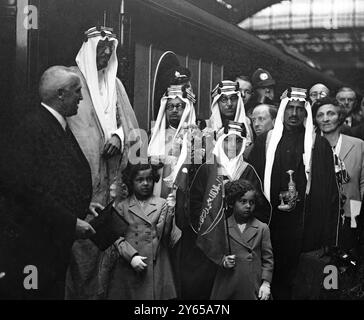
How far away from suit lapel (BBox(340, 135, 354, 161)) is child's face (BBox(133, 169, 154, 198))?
1.35 meters

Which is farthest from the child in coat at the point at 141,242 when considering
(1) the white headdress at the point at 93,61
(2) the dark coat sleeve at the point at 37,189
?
(1) the white headdress at the point at 93,61

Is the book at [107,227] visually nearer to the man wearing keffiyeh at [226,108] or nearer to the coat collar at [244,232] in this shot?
the coat collar at [244,232]

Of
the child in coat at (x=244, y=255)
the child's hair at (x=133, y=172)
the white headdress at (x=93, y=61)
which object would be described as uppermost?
the white headdress at (x=93, y=61)

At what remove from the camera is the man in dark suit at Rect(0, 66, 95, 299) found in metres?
5.00

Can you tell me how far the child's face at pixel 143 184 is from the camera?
5.12 meters

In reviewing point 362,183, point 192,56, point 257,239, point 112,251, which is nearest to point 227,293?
point 257,239

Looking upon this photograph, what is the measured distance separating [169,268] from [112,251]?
16.0 inches

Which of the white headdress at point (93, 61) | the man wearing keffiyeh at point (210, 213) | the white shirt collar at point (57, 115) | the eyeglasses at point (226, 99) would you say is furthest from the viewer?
the eyeglasses at point (226, 99)

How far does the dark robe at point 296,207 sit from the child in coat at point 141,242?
2.40 ft

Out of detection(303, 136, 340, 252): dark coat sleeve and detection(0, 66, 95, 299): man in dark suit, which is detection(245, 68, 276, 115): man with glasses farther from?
detection(0, 66, 95, 299): man in dark suit

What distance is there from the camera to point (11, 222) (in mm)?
5094

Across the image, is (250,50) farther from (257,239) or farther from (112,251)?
(112,251)

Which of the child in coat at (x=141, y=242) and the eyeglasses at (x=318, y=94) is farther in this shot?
the eyeglasses at (x=318, y=94)

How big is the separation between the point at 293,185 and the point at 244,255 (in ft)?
1.93
